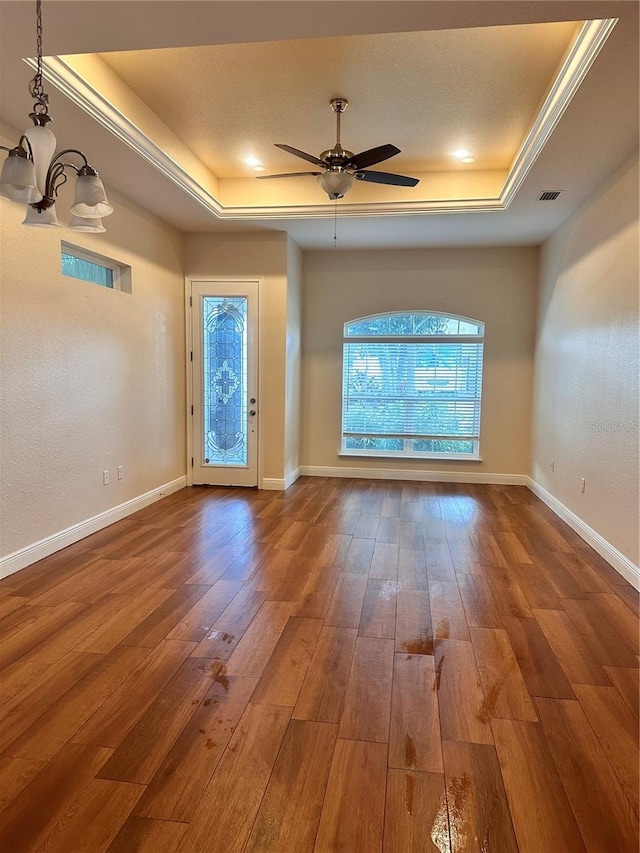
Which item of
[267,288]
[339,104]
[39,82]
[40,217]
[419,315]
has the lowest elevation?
[40,217]

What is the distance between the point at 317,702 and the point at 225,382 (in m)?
4.28

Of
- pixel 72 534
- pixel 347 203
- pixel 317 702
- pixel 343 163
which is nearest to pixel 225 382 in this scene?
pixel 347 203

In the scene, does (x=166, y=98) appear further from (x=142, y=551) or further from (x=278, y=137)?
(x=142, y=551)

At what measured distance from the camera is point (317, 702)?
193cm

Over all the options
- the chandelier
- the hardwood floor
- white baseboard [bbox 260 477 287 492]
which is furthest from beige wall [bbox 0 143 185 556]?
the chandelier

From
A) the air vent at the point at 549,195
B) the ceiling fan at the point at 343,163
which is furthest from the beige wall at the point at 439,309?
the ceiling fan at the point at 343,163

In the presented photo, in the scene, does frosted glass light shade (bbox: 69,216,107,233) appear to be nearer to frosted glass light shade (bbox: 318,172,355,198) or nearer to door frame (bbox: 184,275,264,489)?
frosted glass light shade (bbox: 318,172,355,198)

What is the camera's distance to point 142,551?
142 inches

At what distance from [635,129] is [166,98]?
3.16m

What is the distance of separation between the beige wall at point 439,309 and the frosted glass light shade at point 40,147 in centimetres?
465

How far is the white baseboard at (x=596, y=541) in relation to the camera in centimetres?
317

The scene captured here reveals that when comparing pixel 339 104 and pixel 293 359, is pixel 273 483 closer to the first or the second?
pixel 293 359

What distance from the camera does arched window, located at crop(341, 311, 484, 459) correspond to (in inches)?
247

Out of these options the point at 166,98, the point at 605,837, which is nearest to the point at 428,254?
the point at 166,98
